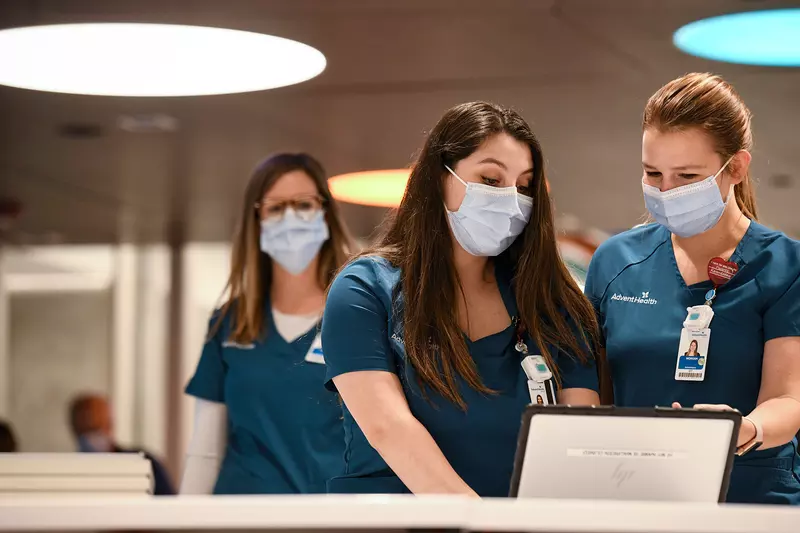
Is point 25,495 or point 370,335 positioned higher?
point 370,335

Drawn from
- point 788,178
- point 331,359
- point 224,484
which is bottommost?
point 224,484

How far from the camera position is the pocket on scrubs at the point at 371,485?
2193mm

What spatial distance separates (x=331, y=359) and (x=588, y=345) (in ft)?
1.78

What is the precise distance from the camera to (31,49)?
175 inches

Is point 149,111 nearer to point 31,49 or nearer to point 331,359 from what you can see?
A: point 31,49

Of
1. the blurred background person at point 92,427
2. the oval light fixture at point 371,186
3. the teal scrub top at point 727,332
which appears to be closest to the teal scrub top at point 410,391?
the teal scrub top at point 727,332

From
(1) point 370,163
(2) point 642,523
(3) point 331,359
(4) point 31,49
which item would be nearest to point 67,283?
(1) point 370,163

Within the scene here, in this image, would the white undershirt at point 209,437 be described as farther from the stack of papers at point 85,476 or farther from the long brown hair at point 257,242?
the stack of papers at point 85,476

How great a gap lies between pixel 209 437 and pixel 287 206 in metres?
0.74

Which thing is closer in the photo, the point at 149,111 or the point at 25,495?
the point at 25,495

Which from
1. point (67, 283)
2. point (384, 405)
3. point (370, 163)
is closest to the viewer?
point (384, 405)

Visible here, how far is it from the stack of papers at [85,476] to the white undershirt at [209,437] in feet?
5.01

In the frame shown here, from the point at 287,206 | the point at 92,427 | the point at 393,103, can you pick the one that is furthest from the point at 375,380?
the point at 92,427

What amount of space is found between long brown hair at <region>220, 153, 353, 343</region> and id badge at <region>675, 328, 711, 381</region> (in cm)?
130
